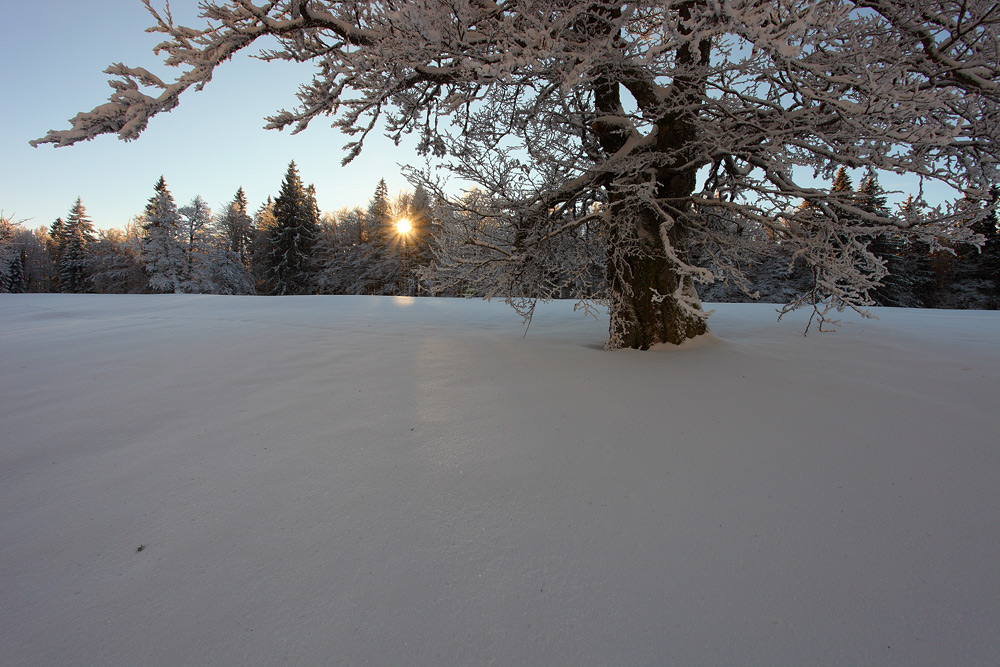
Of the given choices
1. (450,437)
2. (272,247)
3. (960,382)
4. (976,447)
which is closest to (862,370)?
(960,382)

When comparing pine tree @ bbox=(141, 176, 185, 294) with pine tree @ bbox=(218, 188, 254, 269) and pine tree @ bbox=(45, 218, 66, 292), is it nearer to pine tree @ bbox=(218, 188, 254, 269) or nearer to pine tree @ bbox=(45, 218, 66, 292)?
pine tree @ bbox=(218, 188, 254, 269)

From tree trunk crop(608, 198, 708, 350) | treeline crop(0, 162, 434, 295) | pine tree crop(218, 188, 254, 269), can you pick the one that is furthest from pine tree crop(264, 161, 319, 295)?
tree trunk crop(608, 198, 708, 350)

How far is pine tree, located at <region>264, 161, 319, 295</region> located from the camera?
101 feet

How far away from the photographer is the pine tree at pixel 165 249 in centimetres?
2847

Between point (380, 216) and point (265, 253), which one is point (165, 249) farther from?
point (380, 216)

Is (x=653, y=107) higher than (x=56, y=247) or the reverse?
the reverse

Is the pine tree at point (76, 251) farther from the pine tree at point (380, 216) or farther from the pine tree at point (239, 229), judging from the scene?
the pine tree at point (380, 216)

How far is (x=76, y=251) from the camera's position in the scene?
126 feet

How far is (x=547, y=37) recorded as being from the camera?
267 centimetres

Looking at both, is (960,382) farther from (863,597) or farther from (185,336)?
(185,336)

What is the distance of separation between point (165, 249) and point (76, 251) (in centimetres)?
1972

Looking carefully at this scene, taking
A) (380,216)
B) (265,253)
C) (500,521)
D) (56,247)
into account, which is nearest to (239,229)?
(265,253)

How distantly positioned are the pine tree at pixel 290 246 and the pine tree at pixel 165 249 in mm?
5886

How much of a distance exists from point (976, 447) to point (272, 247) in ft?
122
